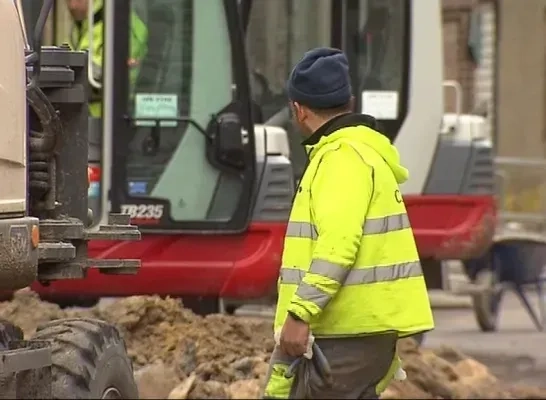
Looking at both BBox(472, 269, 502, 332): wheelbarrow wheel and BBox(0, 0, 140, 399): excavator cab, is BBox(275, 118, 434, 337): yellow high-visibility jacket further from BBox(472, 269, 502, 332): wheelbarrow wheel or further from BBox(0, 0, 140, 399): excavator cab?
BBox(472, 269, 502, 332): wheelbarrow wheel

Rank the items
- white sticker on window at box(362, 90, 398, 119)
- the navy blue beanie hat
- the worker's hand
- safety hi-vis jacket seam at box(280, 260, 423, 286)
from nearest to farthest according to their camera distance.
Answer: the worker's hand
safety hi-vis jacket seam at box(280, 260, 423, 286)
the navy blue beanie hat
white sticker on window at box(362, 90, 398, 119)

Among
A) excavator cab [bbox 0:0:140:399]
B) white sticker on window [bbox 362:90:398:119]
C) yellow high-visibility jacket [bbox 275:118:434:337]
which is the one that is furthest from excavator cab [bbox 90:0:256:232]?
yellow high-visibility jacket [bbox 275:118:434:337]

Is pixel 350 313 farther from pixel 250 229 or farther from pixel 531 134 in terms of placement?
pixel 531 134

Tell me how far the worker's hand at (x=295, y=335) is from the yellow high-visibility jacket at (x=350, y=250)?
38mm

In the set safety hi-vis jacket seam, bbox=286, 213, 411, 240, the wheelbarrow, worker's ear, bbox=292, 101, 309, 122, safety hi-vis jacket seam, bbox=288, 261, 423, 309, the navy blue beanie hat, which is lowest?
the wheelbarrow

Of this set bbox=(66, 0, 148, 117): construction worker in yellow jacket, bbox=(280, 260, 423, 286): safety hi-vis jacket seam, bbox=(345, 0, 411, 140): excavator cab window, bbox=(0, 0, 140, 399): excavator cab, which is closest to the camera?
bbox=(0, 0, 140, 399): excavator cab

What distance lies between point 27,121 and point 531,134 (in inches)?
880

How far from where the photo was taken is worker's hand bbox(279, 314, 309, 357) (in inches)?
233

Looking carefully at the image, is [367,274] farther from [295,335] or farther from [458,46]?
[458,46]

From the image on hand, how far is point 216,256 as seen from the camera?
10.5 m

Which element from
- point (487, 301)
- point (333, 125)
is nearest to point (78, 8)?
point (333, 125)

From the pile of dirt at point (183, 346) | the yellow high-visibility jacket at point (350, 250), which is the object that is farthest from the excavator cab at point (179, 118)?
the yellow high-visibility jacket at point (350, 250)

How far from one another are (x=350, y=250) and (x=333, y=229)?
9cm

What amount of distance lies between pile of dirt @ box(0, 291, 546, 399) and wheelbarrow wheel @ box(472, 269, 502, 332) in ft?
18.7
